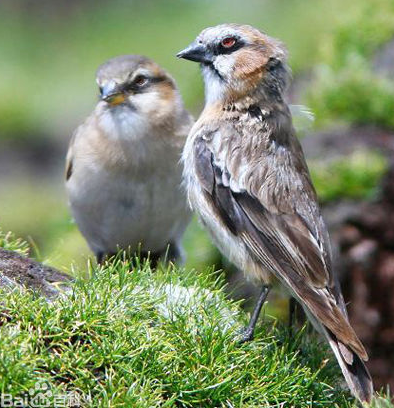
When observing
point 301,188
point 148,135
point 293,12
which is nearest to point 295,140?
point 301,188

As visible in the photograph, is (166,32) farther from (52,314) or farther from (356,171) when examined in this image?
(52,314)

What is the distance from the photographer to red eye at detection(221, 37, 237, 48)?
23.9 ft

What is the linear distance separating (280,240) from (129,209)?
228 centimetres

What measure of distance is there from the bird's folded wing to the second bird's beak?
1554 millimetres

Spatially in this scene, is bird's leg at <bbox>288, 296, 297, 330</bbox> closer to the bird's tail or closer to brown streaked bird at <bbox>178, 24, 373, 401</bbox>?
brown streaked bird at <bbox>178, 24, 373, 401</bbox>

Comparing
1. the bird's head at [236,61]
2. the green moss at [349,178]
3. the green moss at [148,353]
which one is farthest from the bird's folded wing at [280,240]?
the green moss at [349,178]

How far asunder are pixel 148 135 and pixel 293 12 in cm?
1086

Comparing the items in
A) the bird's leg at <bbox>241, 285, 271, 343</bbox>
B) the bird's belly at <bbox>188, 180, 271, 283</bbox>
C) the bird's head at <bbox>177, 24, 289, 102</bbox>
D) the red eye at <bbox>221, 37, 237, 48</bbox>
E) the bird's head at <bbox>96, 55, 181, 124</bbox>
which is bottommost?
the bird's leg at <bbox>241, 285, 271, 343</bbox>

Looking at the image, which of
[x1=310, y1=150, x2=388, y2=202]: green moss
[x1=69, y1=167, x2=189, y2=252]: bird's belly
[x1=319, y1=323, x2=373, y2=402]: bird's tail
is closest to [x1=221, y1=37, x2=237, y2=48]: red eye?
[x1=69, y1=167, x2=189, y2=252]: bird's belly

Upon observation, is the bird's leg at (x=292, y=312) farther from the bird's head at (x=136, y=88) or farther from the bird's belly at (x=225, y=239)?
the bird's head at (x=136, y=88)

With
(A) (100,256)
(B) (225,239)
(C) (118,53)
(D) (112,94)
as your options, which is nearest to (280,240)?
(B) (225,239)

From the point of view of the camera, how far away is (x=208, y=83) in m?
7.36

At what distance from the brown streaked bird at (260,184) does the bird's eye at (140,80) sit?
1.19 metres

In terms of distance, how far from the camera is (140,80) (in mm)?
8492
